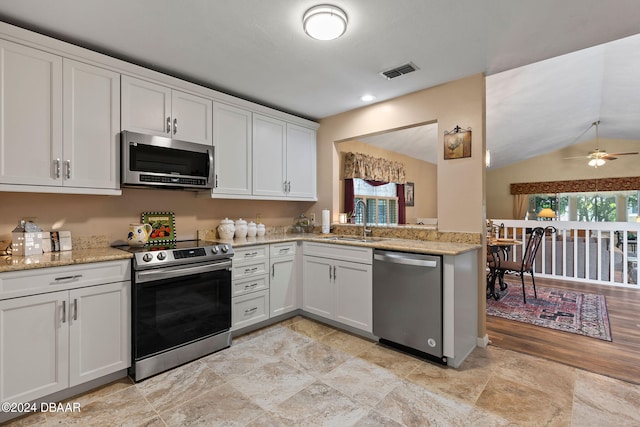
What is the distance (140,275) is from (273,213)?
203cm

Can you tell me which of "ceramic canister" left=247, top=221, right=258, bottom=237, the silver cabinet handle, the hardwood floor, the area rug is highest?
"ceramic canister" left=247, top=221, right=258, bottom=237

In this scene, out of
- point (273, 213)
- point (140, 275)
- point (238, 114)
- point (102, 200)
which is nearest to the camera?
point (140, 275)

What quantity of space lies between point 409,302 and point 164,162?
240 centimetres

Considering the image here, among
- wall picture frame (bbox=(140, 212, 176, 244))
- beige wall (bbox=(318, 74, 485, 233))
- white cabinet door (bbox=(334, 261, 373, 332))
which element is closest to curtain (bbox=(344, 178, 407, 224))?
beige wall (bbox=(318, 74, 485, 233))

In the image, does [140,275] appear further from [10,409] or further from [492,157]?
[492,157]

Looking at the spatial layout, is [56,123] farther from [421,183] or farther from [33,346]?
[421,183]

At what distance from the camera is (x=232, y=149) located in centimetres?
321

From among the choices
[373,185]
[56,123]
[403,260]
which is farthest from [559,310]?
[56,123]

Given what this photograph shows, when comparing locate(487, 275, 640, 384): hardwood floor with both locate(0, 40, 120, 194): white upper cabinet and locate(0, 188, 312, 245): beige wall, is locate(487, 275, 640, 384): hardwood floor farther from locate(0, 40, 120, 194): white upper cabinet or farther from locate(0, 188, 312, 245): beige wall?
locate(0, 40, 120, 194): white upper cabinet

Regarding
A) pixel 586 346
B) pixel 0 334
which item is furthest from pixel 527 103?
pixel 0 334

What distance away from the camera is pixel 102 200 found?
263 centimetres

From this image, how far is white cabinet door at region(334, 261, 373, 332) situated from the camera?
287 centimetres

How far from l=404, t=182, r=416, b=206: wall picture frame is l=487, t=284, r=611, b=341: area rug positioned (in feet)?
10.1

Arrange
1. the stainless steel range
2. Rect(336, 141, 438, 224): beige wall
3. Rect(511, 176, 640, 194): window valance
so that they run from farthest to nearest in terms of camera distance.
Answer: Rect(511, 176, 640, 194): window valance < Rect(336, 141, 438, 224): beige wall < the stainless steel range
